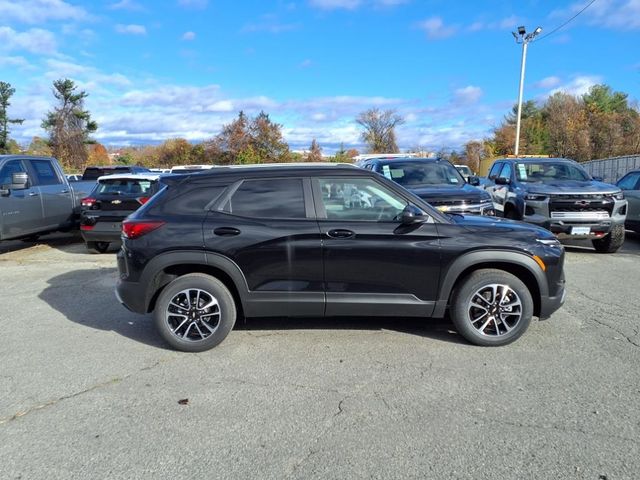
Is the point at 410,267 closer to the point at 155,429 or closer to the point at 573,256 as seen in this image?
the point at 155,429

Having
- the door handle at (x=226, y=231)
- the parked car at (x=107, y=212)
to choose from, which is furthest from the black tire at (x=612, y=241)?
the parked car at (x=107, y=212)

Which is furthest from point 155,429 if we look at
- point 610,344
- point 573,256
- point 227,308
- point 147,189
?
point 573,256

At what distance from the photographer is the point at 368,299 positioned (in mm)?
4488

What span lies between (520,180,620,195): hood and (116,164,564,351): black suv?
5163 mm

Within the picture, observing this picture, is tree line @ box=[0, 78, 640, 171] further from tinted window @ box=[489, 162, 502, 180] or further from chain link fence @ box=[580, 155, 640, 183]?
tinted window @ box=[489, 162, 502, 180]

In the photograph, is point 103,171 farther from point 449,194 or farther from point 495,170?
point 449,194

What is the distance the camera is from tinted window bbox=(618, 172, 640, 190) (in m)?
11.1

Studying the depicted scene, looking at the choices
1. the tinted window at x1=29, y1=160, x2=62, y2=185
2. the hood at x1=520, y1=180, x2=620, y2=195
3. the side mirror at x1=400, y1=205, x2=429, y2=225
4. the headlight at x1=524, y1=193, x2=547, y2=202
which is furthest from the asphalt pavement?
the tinted window at x1=29, y1=160, x2=62, y2=185

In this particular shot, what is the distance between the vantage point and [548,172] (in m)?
10.5

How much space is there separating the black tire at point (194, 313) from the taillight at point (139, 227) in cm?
53

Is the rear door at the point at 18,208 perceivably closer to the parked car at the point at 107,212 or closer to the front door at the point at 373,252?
the parked car at the point at 107,212

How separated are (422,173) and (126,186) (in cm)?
609

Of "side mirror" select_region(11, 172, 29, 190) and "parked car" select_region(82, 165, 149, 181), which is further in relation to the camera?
"parked car" select_region(82, 165, 149, 181)

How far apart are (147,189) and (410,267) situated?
7162 mm
